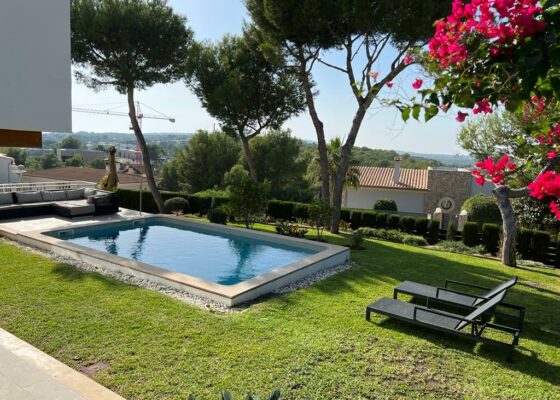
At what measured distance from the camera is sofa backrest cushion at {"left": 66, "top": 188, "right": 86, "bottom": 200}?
15805 mm

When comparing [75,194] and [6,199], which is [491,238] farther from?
[6,199]

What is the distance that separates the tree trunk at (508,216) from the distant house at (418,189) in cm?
2010

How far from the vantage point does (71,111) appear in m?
1.79

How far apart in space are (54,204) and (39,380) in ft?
37.8

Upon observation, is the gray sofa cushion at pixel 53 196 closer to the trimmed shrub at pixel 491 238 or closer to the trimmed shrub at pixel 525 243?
the trimmed shrub at pixel 491 238

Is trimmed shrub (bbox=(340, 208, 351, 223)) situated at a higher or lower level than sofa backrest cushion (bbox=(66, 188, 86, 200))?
lower

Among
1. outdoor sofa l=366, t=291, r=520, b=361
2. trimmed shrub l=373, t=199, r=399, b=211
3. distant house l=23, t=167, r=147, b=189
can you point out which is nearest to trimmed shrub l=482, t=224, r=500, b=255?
outdoor sofa l=366, t=291, r=520, b=361

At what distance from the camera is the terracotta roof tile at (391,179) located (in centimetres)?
3231

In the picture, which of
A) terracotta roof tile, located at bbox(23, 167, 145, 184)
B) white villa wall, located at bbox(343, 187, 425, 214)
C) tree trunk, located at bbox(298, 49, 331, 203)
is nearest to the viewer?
tree trunk, located at bbox(298, 49, 331, 203)

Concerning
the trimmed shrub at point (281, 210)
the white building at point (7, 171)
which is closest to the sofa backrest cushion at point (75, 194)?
the trimmed shrub at point (281, 210)

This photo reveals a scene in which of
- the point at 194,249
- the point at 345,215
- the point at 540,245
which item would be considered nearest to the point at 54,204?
the point at 194,249

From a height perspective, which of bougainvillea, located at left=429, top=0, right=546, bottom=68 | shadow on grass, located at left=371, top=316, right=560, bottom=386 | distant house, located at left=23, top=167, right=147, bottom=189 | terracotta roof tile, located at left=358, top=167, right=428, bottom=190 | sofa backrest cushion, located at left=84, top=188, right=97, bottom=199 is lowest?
shadow on grass, located at left=371, top=316, right=560, bottom=386

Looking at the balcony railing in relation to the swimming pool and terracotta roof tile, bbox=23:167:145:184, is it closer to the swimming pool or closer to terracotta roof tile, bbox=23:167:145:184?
the swimming pool

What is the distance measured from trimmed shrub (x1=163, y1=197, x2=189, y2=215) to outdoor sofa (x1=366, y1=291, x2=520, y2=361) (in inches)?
527
